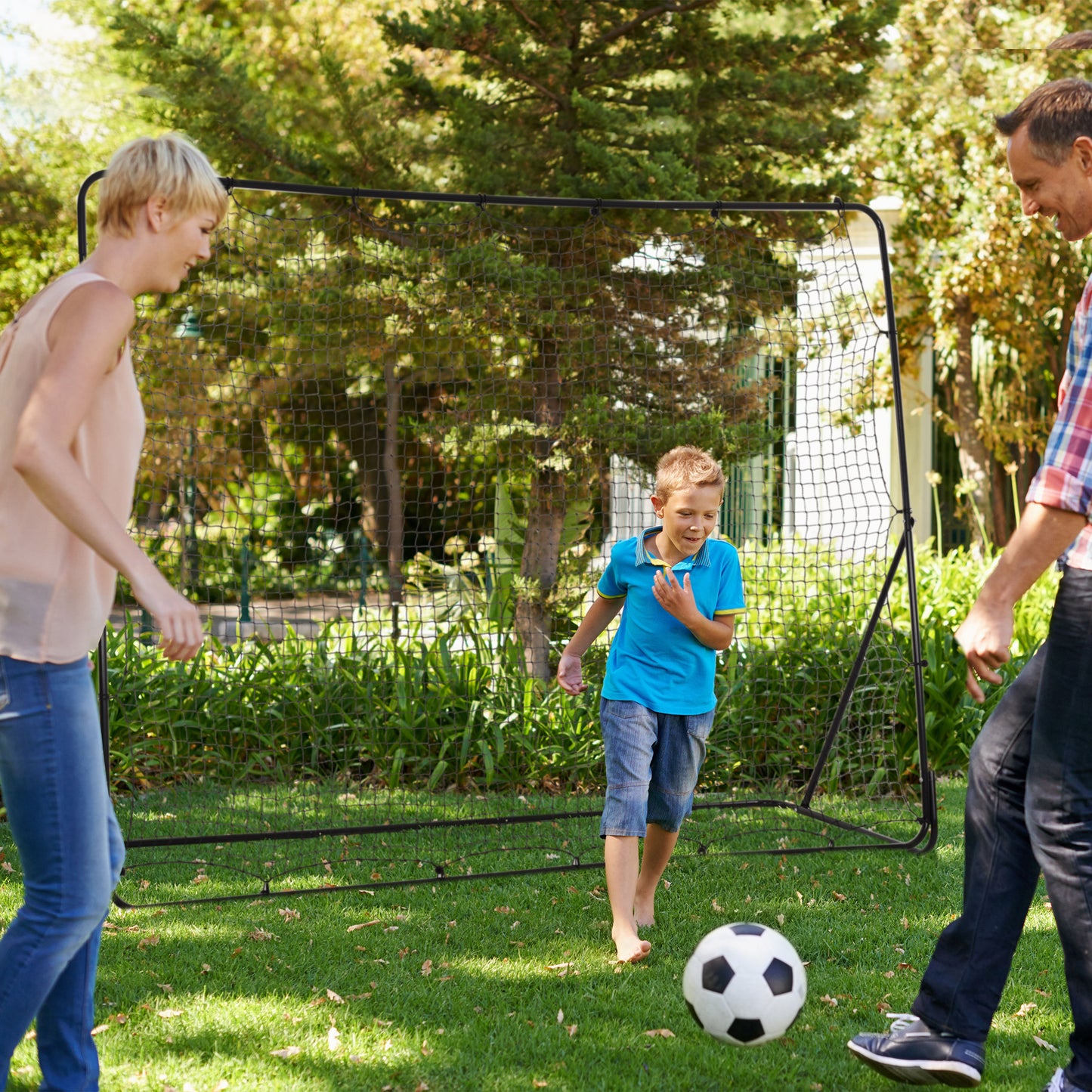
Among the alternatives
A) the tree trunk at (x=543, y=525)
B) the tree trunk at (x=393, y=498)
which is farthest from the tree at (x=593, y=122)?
the tree trunk at (x=393, y=498)

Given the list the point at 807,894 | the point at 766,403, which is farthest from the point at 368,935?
the point at 766,403

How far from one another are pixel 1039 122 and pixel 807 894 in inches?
99.0

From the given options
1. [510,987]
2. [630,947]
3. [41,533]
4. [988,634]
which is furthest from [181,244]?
[630,947]

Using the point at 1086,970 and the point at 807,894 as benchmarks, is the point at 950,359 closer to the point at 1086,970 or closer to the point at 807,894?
the point at 807,894

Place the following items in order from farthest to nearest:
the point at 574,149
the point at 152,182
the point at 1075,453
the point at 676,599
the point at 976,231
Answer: the point at 976,231, the point at 574,149, the point at 676,599, the point at 1075,453, the point at 152,182

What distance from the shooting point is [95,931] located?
7.00 feet

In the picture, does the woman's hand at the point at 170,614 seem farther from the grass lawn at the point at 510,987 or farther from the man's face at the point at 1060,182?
the man's face at the point at 1060,182

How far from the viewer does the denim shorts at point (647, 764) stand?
3.37 meters

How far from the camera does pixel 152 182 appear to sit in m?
1.97

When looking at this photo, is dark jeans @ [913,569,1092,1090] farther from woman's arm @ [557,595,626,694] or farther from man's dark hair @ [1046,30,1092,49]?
woman's arm @ [557,595,626,694]

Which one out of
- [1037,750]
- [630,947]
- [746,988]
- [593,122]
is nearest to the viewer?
[1037,750]

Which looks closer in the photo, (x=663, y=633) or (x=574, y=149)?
(x=663, y=633)

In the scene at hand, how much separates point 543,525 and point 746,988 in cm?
387

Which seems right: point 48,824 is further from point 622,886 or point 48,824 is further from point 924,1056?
point 622,886
